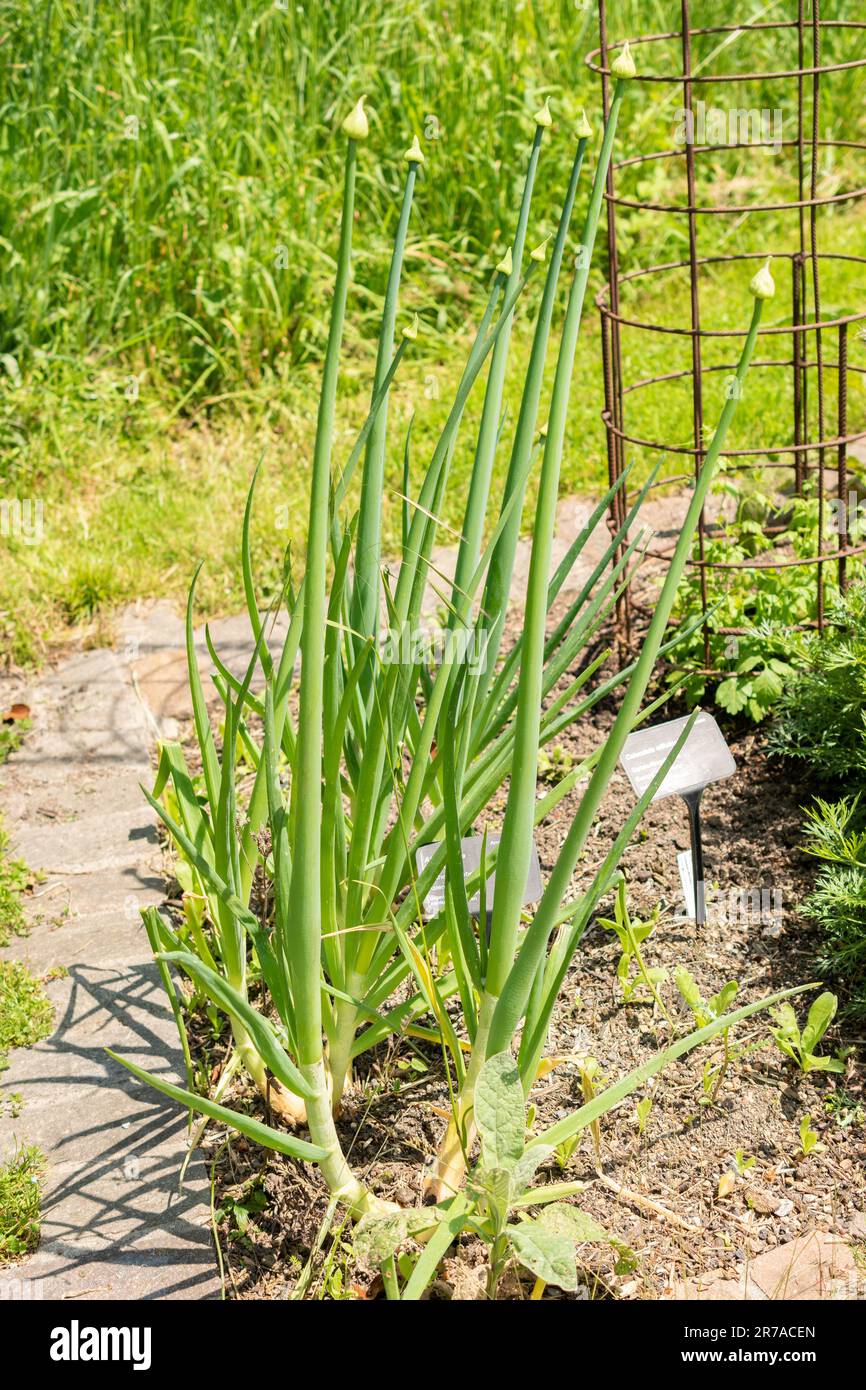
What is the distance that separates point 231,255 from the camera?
432 centimetres

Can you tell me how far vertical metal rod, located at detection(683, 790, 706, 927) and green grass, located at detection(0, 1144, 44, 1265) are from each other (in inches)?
41.4

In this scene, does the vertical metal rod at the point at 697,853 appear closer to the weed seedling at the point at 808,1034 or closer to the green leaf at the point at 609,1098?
the weed seedling at the point at 808,1034

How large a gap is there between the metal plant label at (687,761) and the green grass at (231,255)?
5.32ft

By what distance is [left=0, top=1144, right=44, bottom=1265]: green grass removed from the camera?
1676 millimetres

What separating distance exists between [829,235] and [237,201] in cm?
232

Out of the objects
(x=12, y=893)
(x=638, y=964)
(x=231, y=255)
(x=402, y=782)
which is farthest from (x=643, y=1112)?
(x=231, y=255)

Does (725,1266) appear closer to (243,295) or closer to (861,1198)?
(861,1198)

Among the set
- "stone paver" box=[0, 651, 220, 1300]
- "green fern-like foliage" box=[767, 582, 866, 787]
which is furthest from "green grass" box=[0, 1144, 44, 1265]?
"green fern-like foliage" box=[767, 582, 866, 787]

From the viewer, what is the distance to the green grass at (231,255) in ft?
12.3

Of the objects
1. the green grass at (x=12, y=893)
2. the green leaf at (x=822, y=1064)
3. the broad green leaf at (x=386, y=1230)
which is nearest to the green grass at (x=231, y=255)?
the green grass at (x=12, y=893)

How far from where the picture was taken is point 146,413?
4.25 metres

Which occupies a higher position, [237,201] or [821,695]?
[237,201]

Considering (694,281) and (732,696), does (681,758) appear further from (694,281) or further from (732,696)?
(694,281)

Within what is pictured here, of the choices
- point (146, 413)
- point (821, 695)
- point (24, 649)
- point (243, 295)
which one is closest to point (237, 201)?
point (243, 295)
